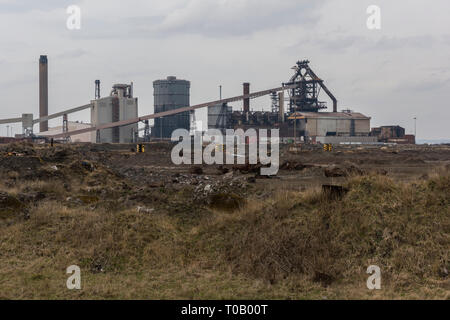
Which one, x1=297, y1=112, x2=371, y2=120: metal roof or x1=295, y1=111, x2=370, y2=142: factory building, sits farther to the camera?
x1=297, y1=112, x2=371, y2=120: metal roof

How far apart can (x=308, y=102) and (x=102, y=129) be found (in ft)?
109

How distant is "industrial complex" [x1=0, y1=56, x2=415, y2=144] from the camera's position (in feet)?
219

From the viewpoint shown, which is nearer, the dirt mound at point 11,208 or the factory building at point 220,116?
the dirt mound at point 11,208

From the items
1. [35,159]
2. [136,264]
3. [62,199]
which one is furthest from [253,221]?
[35,159]

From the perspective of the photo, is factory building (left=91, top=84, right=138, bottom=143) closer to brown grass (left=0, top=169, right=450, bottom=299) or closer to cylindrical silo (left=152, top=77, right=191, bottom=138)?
cylindrical silo (left=152, top=77, right=191, bottom=138)

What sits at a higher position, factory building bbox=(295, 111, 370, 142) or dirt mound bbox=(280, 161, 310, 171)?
factory building bbox=(295, 111, 370, 142)

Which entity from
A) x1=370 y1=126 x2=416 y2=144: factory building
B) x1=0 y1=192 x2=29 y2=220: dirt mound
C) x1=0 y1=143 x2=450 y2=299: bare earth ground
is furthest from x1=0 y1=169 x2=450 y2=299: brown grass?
x1=370 y1=126 x2=416 y2=144: factory building

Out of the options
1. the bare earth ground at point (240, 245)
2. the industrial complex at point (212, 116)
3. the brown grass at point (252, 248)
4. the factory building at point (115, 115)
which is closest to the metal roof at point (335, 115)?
the industrial complex at point (212, 116)

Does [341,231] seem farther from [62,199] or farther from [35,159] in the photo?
[35,159]

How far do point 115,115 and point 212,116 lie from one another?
14.8 metres

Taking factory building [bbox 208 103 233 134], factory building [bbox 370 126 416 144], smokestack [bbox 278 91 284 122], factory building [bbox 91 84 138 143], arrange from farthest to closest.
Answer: factory building [bbox 370 126 416 144] → smokestack [bbox 278 91 284 122] → factory building [bbox 208 103 233 134] → factory building [bbox 91 84 138 143]

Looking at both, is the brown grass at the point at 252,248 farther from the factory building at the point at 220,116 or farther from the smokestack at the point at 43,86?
the smokestack at the point at 43,86

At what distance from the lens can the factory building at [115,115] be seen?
66.6 meters
